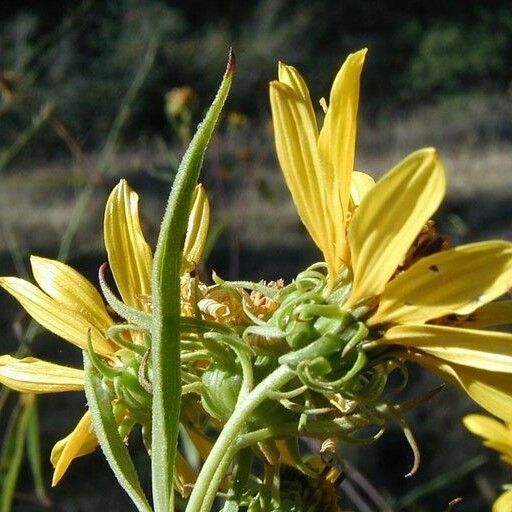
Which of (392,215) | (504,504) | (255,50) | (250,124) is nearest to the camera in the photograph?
(392,215)

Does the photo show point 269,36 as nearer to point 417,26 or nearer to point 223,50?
point 223,50

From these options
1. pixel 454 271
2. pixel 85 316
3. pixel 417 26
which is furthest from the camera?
pixel 417 26

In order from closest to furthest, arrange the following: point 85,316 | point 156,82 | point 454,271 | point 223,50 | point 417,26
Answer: point 454,271, point 85,316, point 156,82, point 223,50, point 417,26

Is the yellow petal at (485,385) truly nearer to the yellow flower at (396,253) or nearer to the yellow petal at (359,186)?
the yellow flower at (396,253)

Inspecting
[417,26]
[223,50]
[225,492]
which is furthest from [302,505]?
[417,26]

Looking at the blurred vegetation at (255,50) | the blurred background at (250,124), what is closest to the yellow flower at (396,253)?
the blurred background at (250,124)

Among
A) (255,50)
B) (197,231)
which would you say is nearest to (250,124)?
(255,50)

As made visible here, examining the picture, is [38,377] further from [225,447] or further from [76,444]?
[225,447]
